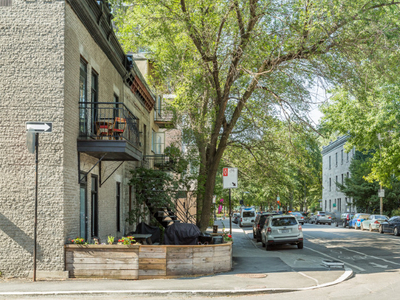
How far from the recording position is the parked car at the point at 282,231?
21.2m

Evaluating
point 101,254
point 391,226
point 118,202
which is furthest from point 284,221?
point 391,226

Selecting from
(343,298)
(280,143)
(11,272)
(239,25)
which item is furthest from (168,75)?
(343,298)

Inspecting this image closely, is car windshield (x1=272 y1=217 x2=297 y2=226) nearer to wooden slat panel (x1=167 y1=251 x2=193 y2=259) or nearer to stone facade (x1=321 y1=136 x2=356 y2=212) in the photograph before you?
wooden slat panel (x1=167 y1=251 x2=193 y2=259)

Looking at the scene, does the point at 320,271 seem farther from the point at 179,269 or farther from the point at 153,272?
the point at 153,272

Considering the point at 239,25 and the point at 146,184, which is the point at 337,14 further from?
the point at 146,184

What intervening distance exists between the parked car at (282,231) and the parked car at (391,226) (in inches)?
540

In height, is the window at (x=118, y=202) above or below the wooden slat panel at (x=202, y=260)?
above

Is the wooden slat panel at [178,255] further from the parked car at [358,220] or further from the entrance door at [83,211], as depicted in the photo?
the parked car at [358,220]

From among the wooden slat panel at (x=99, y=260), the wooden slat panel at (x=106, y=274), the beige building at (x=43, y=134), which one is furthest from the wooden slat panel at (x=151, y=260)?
the beige building at (x=43, y=134)

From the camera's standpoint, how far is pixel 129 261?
1195cm

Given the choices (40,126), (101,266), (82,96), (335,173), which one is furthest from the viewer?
(335,173)

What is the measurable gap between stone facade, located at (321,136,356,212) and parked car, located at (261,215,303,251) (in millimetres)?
39630

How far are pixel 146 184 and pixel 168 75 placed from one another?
4.55 metres

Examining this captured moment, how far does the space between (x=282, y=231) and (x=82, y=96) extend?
37.3 ft
